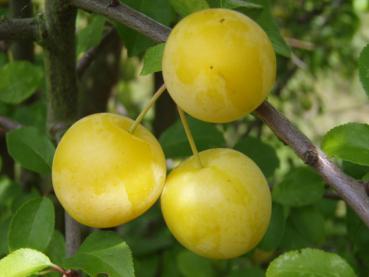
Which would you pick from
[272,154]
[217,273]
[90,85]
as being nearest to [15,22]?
[272,154]

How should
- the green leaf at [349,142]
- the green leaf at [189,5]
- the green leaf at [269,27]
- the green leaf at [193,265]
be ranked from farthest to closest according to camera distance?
the green leaf at [193,265] → the green leaf at [269,27] → the green leaf at [189,5] → the green leaf at [349,142]

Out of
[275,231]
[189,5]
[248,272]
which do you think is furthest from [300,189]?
[189,5]

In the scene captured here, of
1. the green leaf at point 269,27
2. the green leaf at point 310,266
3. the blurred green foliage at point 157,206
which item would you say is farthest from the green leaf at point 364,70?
the green leaf at point 310,266

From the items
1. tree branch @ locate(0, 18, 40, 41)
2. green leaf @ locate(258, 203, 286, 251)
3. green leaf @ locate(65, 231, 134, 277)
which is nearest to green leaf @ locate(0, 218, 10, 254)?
green leaf @ locate(65, 231, 134, 277)

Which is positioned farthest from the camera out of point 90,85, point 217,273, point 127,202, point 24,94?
point 90,85

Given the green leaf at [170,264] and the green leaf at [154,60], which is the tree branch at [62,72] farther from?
the green leaf at [170,264]

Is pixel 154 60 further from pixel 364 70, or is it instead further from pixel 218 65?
pixel 364 70

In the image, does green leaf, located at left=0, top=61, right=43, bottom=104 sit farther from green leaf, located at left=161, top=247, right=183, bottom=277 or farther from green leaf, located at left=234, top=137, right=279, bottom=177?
green leaf, located at left=161, top=247, right=183, bottom=277

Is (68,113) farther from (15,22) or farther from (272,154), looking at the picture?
(272,154)
